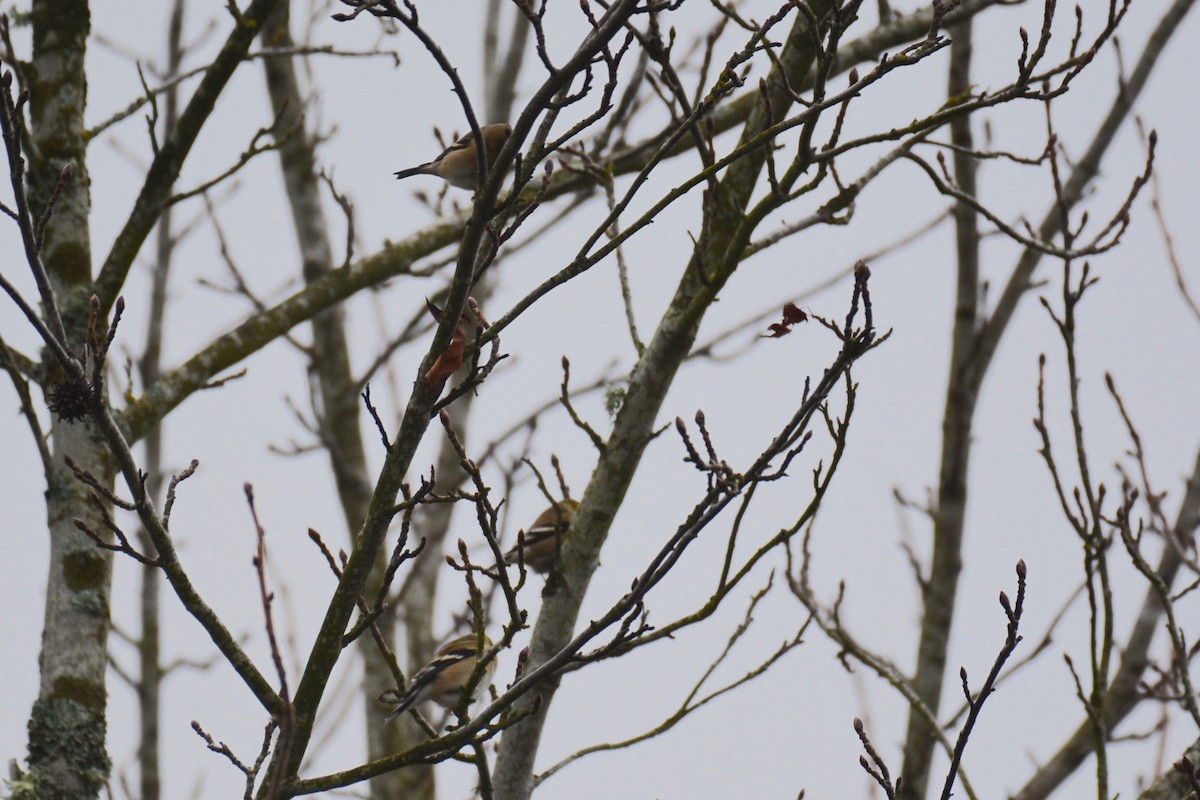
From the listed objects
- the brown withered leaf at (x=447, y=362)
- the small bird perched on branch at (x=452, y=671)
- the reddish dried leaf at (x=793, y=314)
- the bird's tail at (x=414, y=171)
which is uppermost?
the bird's tail at (x=414, y=171)

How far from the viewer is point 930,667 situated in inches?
216

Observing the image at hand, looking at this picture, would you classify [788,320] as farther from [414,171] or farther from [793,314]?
[414,171]

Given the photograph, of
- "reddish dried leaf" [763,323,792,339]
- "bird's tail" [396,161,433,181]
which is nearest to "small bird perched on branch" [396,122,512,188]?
"bird's tail" [396,161,433,181]

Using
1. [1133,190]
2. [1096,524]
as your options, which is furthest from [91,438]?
[1133,190]

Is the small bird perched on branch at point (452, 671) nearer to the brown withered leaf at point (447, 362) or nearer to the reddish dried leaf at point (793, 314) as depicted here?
the reddish dried leaf at point (793, 314)

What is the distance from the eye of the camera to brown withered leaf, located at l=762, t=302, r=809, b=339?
2.80 metres

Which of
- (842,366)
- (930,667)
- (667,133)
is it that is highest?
(667,133)

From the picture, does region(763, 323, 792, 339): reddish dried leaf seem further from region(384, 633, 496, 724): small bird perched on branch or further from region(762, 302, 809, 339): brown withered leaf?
region(384, 633, 496, 724): small bird perched on branch

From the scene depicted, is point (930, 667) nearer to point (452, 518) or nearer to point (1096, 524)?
point (1096, 524)

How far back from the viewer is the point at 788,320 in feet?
9.31

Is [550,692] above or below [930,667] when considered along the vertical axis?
below

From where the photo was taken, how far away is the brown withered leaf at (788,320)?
2805 millimetres

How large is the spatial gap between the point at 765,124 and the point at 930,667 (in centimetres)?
304

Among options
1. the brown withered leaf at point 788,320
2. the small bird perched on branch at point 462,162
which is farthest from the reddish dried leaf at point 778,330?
the small bird perched on branch at point 462,162
